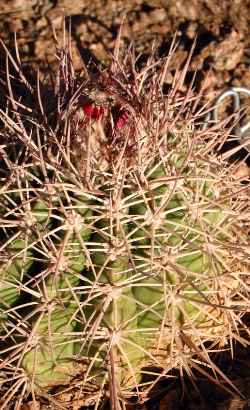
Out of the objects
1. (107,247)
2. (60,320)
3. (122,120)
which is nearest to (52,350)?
(60,320)

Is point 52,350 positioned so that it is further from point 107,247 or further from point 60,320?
point 107,247

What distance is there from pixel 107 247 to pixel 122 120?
0.22 meters

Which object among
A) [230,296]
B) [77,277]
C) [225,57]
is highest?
[225,57]

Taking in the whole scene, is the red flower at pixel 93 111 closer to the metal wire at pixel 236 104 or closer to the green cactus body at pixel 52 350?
the green cactus body at pixel 52 350

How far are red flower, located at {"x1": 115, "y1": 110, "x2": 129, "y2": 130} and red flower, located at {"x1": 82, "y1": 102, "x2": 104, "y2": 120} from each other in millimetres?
30

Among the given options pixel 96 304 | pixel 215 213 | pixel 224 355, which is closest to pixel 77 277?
pixel 96 304

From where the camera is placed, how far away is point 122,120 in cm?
121

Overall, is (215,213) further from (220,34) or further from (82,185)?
(220,34)

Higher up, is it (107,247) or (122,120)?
(122,120)

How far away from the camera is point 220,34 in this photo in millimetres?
2398

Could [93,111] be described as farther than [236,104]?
No

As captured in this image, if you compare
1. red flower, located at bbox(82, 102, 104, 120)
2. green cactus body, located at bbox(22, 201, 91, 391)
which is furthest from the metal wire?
green cactus body, located at bbox(22, 201, 91, 391)

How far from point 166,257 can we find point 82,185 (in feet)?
0.60

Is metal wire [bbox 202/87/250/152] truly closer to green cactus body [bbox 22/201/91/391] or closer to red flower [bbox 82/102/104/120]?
red flower [bbox 82/102/104/120]
